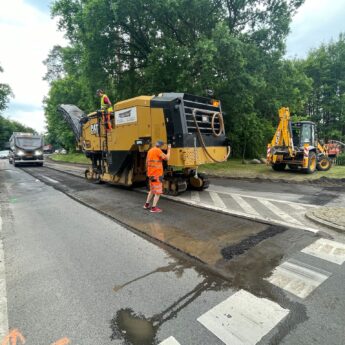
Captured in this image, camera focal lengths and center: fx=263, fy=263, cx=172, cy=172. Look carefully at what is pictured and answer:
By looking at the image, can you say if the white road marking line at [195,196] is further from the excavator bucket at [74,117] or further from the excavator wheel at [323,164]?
the excavator wheel at [323,164]

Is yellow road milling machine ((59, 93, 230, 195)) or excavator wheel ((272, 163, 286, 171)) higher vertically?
yellow road milling machine ((59, 93, 230, 195))

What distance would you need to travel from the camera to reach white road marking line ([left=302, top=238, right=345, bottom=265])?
3645 millimetres

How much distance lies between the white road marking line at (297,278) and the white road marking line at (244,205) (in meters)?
2.53

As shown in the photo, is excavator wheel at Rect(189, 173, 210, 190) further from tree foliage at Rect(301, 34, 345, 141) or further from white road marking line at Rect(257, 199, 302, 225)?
tree foliage at Rect(301, 34, 345, 141)

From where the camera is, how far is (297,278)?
3174 mm

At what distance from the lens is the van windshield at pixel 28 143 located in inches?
883

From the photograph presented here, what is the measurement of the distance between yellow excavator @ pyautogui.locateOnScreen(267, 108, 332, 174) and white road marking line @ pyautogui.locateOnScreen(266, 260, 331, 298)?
31.7 feet

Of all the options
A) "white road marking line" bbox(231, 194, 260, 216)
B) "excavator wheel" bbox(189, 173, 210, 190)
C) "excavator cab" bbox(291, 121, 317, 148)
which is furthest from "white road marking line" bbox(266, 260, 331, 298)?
"excavator cab" bbox(291, 121, 317, 148)

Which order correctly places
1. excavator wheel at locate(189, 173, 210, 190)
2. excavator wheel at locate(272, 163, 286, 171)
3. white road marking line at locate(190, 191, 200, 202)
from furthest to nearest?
excavator wheel at locate(272, 163, 286, 171) → excavator wheel at locate(189, 173, 210, 190) → white road marking line at locate(190, 191, 200, 202)

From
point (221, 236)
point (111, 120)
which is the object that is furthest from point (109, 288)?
point (111, 120)

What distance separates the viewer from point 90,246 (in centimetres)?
431

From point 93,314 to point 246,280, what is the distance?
1764mm

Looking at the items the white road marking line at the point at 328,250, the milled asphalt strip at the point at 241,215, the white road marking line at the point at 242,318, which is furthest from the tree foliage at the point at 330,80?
the white road marking line at the point at 242,318

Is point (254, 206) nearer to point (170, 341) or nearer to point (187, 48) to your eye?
point (170, 341)
